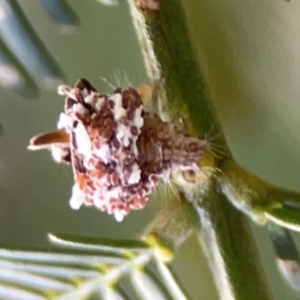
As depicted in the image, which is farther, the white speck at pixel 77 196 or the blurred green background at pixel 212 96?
the blurred green background at pixel 212 96

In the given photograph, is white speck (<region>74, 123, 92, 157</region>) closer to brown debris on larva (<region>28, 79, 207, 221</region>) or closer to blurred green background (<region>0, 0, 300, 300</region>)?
brown debris on larva (<region>28, 79, 207, 221</region>)

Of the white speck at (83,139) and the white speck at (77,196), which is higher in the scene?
the white speck at (83,139)

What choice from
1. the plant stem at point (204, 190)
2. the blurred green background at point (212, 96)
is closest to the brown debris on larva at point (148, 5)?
the plant stem at point (204, 190)

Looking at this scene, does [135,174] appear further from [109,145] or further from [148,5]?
[148,5]

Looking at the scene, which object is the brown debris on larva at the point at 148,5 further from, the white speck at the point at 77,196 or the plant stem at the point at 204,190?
the white speck at the point at 77,196

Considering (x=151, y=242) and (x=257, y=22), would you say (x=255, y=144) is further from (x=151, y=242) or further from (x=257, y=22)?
(x=151, y=242)

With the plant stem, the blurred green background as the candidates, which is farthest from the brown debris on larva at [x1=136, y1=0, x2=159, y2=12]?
the blurred green background

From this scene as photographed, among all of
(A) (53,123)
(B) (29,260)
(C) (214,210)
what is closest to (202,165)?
(C) (214,210)
